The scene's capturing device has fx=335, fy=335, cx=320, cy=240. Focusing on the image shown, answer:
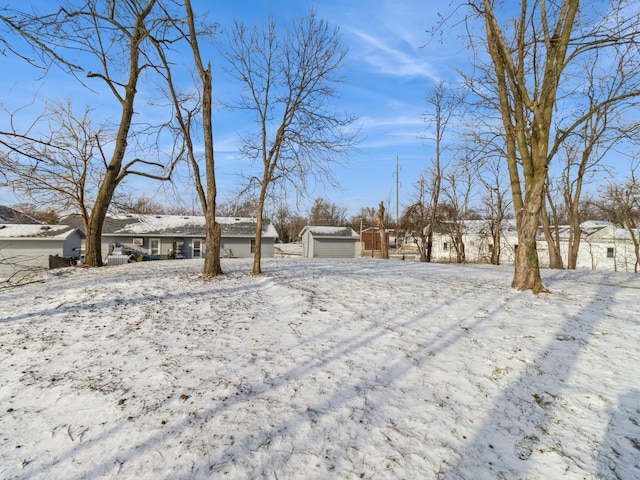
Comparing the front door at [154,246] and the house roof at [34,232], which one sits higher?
the house roof at [34,232]

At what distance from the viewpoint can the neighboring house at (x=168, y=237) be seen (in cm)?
2516

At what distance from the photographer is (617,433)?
8.91ft

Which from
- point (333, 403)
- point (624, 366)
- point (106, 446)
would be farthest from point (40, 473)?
point (624, 366)

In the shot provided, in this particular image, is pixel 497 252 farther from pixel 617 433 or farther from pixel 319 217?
pixel 319 217

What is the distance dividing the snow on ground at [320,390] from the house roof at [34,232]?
21.1m

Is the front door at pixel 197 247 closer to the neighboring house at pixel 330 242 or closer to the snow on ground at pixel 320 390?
the neighboring house at pixel 330 242

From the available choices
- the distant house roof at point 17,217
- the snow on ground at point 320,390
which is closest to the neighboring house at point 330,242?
the distant house roof at point 17,217

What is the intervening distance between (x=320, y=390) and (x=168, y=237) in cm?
2574

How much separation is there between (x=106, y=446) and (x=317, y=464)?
162 centimetres

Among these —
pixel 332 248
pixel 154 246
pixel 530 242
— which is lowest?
pixel 332 248

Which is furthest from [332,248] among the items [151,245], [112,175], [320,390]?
[320,390]

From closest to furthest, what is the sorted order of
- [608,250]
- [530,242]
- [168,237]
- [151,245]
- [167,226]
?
[530,242] < [151,245] < [168,237] < [167,226] < [608,250]

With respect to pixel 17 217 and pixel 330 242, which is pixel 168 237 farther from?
pixel 330 242

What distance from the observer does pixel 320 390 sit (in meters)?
3.35
